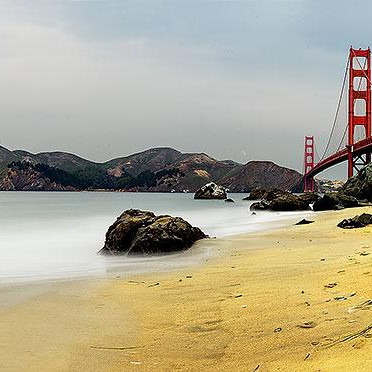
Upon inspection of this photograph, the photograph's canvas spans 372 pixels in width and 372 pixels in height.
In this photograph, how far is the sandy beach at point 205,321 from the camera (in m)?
2.97

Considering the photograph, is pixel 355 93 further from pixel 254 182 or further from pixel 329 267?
pixel 254 182

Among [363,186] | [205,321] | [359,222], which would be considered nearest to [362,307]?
[205,321]

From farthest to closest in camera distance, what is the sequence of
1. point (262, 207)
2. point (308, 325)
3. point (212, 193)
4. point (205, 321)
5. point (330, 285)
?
point (212, 193) → point (262, 207) → point (330, 285) → point (205, 321) → point (308, 325)

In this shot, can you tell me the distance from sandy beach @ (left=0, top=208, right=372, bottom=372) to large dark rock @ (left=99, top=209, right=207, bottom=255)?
96.9 inches

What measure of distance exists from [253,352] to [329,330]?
53 cm

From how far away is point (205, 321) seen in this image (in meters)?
4.05

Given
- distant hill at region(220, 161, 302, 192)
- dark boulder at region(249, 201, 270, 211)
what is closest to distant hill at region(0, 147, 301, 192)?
distant hill at region(220, 161, 302, 192)

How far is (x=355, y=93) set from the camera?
1976 inches

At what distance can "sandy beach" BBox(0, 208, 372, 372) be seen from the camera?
2971mm

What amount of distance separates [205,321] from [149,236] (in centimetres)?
529

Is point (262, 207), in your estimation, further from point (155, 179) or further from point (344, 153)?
point (155, 179)

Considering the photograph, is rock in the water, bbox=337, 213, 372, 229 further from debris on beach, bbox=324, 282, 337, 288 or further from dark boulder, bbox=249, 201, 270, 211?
dark boulder, bbox=249, 201, 270, 211

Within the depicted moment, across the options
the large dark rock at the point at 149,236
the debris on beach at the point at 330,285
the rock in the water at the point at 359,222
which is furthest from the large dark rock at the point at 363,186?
the debris on beach at the point at 330,285

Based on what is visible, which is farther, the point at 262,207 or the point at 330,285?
the point at 262,207
